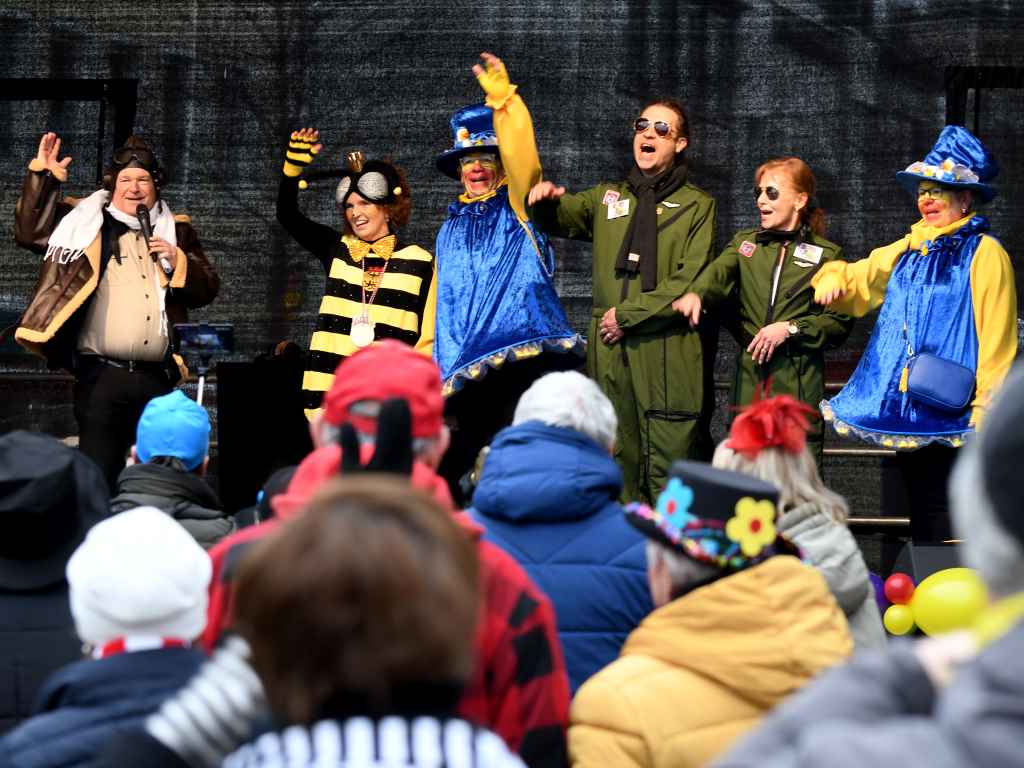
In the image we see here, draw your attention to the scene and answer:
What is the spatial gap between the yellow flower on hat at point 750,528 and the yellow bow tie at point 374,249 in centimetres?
367

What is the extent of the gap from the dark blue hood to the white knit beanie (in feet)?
2.51

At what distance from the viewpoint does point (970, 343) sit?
5.22 meters

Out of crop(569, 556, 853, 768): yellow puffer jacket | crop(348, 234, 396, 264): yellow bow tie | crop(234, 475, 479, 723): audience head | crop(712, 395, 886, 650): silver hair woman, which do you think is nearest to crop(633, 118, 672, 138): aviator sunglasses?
crop(348, 234, 396, 264): yellow bow tie

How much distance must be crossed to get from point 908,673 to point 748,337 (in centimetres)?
444

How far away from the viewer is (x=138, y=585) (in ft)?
6.72

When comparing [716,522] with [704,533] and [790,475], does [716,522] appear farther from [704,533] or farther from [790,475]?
[790,475]

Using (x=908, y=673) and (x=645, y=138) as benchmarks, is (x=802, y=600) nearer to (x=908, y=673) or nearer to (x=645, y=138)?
(x=908, y=673)

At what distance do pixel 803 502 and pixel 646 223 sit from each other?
2.47 meters

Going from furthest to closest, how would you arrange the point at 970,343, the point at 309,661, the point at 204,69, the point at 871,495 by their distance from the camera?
1. the point at 204,69
2. the point at 871,495
3. the point at 970,343
4. the point at 309,661

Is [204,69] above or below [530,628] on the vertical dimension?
above

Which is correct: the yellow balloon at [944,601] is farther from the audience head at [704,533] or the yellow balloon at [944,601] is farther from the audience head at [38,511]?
the audience head at [38,511]

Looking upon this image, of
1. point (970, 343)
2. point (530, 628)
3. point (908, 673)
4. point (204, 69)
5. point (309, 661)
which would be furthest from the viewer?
point (204, 69)

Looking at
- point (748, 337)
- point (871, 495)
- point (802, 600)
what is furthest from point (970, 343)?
point (802, 600)

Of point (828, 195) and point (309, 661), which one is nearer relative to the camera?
point (309, 661)
